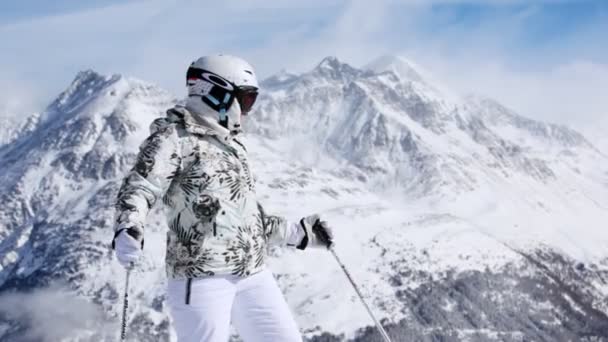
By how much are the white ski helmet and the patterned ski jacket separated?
301 millimetres

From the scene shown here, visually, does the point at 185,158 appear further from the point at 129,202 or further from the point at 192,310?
the point at 192,310

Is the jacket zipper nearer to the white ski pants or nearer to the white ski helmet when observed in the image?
the white ski pants

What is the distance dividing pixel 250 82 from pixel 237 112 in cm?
41

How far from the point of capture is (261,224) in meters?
8.66

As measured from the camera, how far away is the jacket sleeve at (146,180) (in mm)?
7535

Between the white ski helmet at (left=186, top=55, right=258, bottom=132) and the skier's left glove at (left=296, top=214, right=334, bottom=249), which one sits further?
the skier's left glove at (left=296, top=214, right=334, bottom=249)

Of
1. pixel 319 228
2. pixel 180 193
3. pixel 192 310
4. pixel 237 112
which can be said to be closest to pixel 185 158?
pixel 180 193

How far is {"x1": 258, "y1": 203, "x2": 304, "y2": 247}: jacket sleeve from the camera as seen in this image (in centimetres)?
901

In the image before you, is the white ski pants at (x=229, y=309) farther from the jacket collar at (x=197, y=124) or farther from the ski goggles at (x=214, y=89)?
the ski goggles at (x=214, y=89)

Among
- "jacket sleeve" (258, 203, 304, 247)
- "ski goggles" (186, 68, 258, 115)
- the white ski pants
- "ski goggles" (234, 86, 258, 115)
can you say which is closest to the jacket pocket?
the white ski pants

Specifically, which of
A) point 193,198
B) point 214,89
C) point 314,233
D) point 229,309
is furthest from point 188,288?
point 314,233

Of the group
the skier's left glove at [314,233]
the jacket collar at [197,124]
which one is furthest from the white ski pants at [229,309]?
the jacket collar at [197,124]

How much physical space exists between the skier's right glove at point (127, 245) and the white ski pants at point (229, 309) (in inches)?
25.3

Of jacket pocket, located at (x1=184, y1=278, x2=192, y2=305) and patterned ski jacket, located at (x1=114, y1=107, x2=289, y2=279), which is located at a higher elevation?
patterned ski jacket, located at (x1=114, y1=107, x2=289, y2=279)
